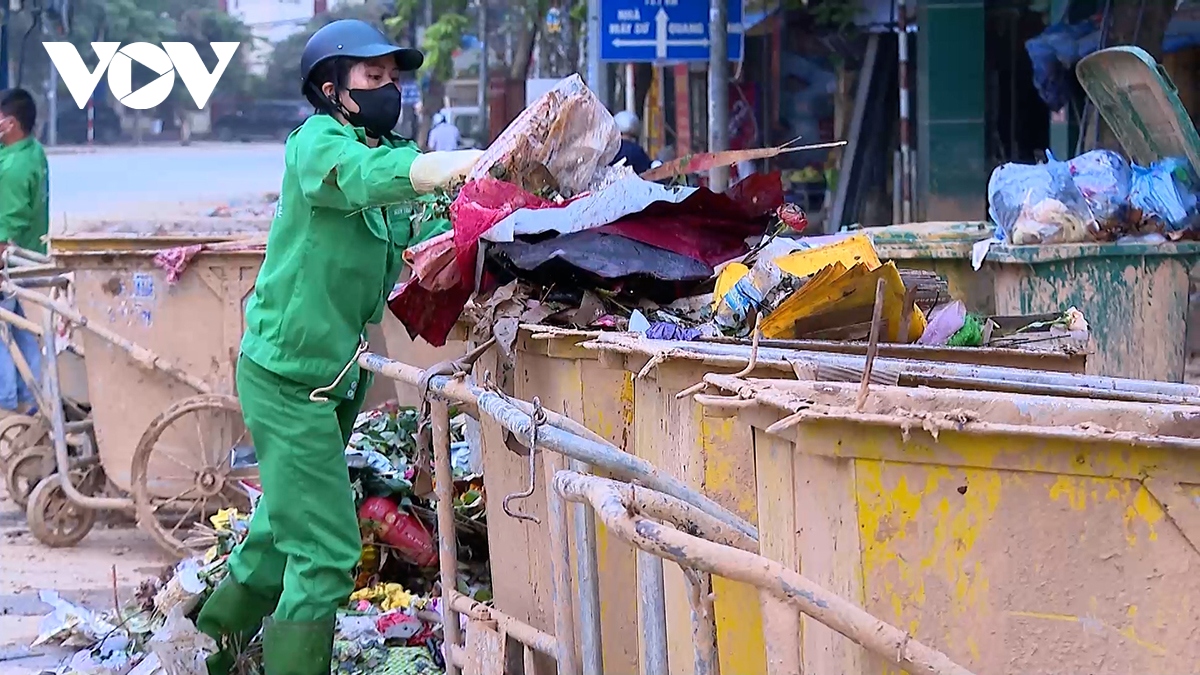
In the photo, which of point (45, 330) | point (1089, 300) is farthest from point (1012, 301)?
point (45, 330)

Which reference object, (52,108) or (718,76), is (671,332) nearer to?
(718,76)

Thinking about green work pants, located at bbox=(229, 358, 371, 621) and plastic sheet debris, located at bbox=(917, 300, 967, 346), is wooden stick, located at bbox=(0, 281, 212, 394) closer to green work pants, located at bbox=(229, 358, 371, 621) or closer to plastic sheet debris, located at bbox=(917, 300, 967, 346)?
green work pants, located at bbox=(229, 358, 371, 621)

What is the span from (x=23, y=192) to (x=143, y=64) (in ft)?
44.7

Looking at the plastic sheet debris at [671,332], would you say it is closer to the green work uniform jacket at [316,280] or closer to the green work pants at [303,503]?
the green work uniform jacket at [316,280]

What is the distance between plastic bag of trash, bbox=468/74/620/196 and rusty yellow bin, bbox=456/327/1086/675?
1.29ft

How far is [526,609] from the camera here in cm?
356

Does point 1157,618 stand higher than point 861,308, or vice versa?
point 861,308

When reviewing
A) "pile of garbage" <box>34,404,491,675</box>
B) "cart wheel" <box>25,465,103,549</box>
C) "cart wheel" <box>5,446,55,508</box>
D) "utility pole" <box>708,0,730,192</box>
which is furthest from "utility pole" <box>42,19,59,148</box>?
"pile of garbage" <box>34,404,491,675</box>

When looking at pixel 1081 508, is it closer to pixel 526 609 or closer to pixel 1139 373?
pixel 526 609

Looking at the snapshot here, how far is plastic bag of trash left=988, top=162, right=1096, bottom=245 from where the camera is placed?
19.3 feet

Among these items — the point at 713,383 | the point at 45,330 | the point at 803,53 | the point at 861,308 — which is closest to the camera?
the point at 713,383

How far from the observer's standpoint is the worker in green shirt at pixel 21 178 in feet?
26.3

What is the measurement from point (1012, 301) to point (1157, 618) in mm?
4283

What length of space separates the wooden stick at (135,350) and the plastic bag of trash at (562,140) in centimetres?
310
